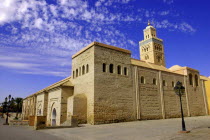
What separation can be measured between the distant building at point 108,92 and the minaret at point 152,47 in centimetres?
1782

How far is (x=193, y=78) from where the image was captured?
26.3 metres

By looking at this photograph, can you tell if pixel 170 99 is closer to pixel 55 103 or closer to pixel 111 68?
pixel 111 68

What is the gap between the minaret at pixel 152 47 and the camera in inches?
1591

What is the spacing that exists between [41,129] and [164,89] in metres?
15.8

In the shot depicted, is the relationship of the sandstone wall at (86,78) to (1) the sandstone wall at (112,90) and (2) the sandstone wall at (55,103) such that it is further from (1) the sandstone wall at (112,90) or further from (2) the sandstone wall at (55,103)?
(2) the sandstone wall at (55,103)

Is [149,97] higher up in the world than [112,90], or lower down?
lower down

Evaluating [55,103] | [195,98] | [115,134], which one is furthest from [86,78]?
[195,98]

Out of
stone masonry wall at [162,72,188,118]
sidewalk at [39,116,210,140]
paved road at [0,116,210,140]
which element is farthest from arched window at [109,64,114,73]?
stone masonry wall at [162,72,188,118]

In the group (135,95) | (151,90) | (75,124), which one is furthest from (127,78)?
(75,124)

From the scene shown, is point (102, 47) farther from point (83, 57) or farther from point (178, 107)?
point (178, 107)

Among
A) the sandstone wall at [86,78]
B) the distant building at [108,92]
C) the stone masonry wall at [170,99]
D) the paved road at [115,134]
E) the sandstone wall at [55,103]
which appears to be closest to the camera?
the paved road at [115,134]

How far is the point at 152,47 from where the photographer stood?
132ft

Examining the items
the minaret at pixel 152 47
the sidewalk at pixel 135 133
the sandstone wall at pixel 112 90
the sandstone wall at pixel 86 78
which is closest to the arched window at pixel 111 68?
the sandstone wall at pixel 112 90

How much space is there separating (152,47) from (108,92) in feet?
92.5
